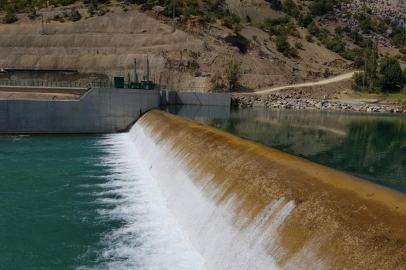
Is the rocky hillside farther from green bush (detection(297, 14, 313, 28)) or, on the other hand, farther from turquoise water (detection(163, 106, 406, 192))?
turquoise water (detection(163, 106, 406, 192))

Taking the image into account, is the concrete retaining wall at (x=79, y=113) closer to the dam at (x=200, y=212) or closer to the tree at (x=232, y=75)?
the dam at (x=200, y=212)

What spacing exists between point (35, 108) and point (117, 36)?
3794cm

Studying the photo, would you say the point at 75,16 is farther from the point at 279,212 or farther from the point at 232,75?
the point at 279,212

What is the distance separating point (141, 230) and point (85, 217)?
2037 millimetres

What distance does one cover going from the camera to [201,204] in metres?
8.05

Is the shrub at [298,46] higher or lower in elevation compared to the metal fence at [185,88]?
higher


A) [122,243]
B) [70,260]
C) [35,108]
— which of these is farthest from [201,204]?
[35,108]

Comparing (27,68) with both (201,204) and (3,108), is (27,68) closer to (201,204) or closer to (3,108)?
(3,108)

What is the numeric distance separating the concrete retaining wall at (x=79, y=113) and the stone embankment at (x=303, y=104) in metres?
22.0

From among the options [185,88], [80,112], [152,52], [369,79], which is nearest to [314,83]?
[369,79]

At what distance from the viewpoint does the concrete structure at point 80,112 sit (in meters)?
22.3

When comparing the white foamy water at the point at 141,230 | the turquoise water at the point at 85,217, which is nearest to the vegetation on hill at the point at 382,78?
the turquoise water at the point at 85,217

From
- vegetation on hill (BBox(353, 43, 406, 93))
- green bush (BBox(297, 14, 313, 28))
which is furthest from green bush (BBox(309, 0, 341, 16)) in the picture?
vegetation on hill (BBox(353, 43, 406, 93))

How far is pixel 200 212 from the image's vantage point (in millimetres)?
7934
